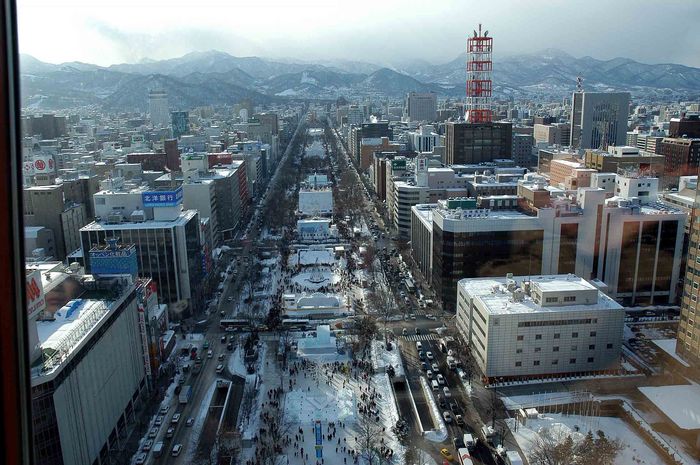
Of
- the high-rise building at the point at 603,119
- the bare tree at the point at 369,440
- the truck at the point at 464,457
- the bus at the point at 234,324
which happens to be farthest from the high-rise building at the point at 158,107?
the truck at the point at 464,457

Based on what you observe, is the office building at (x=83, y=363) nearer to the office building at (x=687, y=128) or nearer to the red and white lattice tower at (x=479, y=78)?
the red and white lattice tower at (x=479, y=78)

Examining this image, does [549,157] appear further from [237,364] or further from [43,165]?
[43,165]

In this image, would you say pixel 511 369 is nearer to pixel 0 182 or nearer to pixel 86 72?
pixel 0 182

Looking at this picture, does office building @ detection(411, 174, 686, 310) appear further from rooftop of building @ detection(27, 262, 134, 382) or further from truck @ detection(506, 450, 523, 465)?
rooftop of building @ detection(27, 262, 134, 382)

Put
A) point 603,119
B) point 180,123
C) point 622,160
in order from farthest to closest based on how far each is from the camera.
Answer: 1. point 180,123
2. point 603,119
3. point 622,160

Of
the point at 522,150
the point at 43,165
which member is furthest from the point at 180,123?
the point at 43,165

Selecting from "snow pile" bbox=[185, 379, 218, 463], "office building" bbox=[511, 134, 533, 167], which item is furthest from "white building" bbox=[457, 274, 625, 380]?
Answer: "office building" bbox=[511, 134, 533, 167]
